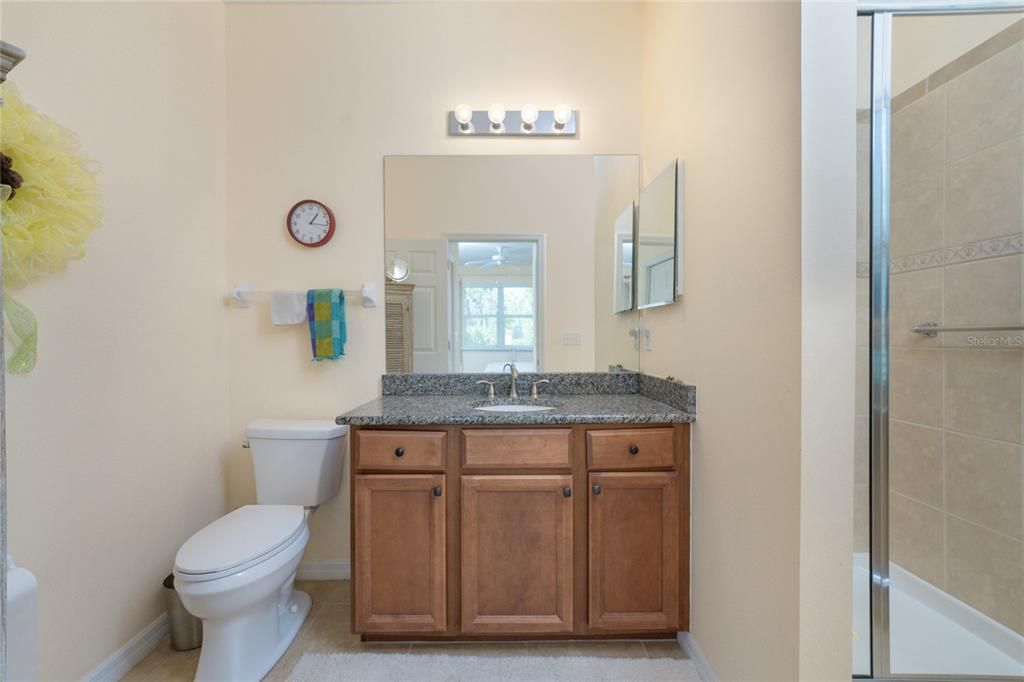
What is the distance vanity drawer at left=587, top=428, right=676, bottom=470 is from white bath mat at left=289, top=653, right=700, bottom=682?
694 millimetres

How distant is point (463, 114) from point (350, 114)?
56 centimetres

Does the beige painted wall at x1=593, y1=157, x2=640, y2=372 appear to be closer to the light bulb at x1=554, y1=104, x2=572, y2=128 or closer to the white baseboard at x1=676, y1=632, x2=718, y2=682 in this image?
the light bulb at x1=554, y1=104, x2=572, y2=128

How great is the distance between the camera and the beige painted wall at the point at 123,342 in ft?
4.47

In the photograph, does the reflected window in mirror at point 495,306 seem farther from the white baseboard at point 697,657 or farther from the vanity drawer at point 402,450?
the white baseboard at point 697,657

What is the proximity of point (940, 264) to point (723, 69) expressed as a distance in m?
1.21

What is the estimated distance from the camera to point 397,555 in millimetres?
1635

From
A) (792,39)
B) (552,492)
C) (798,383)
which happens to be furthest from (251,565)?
(792,39)

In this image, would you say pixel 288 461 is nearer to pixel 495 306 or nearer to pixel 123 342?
pixel 123 342

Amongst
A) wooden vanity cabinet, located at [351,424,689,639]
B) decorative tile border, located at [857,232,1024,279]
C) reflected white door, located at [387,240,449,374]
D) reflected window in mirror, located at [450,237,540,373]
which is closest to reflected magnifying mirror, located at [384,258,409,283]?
reflected white door, located at [387,240,449,374]

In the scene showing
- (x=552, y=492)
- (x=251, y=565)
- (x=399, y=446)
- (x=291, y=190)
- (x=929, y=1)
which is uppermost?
(x=929, y=1)

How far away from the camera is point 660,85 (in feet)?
6.39

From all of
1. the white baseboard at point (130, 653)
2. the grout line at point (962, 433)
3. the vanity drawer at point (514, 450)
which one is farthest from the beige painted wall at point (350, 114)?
the grout line at point (962, 433)

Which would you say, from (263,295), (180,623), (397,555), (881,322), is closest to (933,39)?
(881,322)

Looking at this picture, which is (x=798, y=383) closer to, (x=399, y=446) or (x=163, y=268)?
(x=399, y=446)
